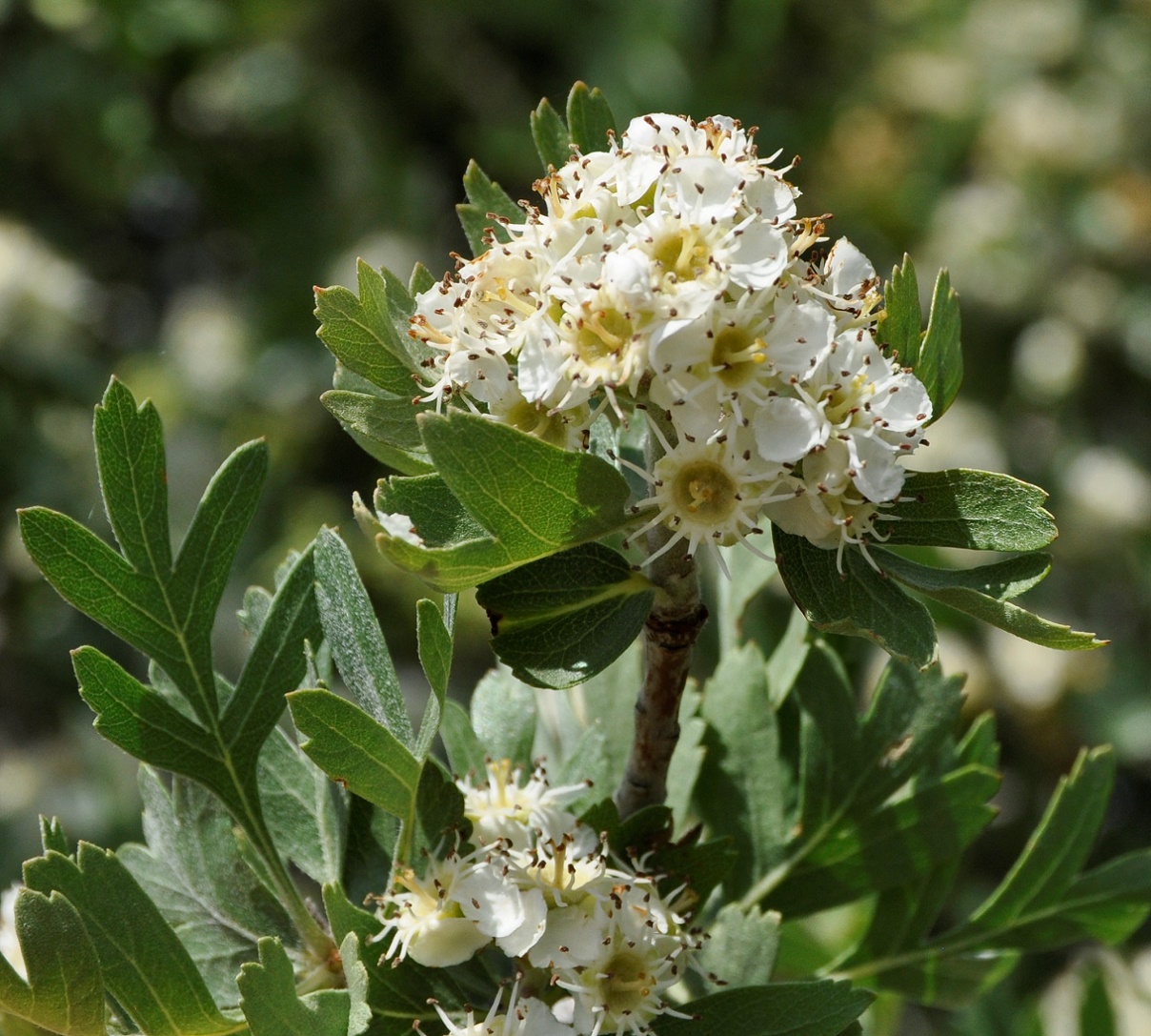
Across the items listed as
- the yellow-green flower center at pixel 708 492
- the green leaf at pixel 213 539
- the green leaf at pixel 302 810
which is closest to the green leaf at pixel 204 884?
the green leaf at pixel 302 810

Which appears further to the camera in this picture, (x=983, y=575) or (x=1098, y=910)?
(x=1098, y=910)

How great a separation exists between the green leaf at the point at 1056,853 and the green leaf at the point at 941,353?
0.35m

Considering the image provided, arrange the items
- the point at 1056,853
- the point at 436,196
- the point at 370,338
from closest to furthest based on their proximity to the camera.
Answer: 1. the point at 370,338
2. the point at 1056,853
3. the point at 436,196

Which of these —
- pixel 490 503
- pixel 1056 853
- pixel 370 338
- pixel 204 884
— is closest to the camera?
pixel 490 503

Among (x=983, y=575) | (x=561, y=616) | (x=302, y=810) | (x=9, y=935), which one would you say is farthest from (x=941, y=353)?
(x=9, y=935)

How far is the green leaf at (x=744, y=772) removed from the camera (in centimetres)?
93

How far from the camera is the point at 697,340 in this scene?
660mm

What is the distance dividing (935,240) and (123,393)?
257 centimetres

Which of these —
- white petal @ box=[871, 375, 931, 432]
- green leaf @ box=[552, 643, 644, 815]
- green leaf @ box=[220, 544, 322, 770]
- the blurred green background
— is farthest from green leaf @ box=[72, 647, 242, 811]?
the blurred green background

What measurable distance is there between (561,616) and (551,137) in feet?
1.02

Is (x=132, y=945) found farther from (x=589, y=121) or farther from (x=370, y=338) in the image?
(x=589, y=121)

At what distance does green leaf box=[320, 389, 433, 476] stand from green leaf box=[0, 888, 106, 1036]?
275mm

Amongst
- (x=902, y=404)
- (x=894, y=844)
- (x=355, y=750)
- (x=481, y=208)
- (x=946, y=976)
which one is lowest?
(x=946, y=976)

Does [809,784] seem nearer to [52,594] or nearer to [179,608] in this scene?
[179,608]
